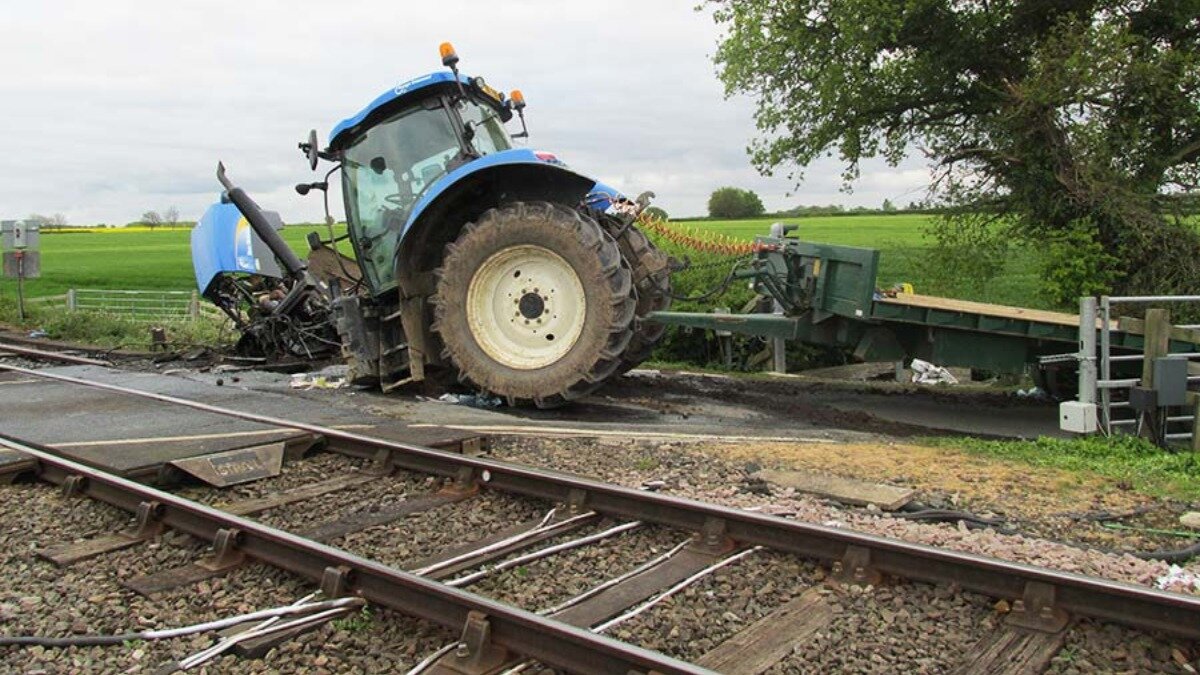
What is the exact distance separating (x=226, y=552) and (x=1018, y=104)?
11.7 m

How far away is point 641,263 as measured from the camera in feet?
30.7

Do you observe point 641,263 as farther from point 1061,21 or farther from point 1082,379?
point 1061,21

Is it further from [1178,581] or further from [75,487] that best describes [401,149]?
[1178,581]

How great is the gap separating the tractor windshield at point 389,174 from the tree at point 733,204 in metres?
43.3

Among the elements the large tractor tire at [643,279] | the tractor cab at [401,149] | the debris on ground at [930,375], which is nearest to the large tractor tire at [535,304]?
the tractor cab at [401,149]

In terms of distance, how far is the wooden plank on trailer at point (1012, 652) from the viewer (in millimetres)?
3172

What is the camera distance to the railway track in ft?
10.8

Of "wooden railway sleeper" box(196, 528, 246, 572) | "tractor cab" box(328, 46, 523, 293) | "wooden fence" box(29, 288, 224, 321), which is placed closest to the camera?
"wooden railway sleeper" box(196, 528, 246, 572)

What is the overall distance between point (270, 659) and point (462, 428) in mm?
3914

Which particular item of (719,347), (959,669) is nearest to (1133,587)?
(959,669)

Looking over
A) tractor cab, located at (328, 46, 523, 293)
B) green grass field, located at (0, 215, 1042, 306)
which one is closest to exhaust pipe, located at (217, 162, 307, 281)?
tractor cab, located at (328, 46, 523, 293)

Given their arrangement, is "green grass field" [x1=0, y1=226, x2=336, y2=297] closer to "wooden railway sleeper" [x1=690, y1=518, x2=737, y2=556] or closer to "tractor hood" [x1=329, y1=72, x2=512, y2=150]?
"tractor hood" [x1=329, y1=72, x2=512, y2=150]

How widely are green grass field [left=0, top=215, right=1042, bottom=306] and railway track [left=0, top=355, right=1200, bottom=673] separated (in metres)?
9.56

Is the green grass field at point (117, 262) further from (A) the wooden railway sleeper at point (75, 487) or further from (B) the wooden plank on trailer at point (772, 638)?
(B) the wooden plank on trailer at point (772, 638)
